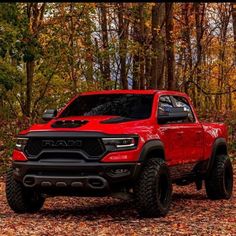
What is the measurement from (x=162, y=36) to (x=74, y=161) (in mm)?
15438

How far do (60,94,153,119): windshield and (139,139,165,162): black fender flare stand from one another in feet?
1.63

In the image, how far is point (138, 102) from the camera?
945cm

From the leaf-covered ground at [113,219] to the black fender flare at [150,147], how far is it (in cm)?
87

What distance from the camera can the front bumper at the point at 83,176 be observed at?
809 cm

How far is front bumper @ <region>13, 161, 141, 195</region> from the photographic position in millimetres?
8086

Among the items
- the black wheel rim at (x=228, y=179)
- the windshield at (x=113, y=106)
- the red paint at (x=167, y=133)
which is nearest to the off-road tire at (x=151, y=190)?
the red paint at (x=167, y=133)

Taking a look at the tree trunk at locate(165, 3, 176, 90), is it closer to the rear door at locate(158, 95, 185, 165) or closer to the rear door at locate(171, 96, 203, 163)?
the rear door at locate(171, 96, 203, 163)

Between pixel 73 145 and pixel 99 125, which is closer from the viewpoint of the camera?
pixel 73 145

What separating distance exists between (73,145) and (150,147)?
1075 mm

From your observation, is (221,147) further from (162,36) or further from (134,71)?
(134,71)

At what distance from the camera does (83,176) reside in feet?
26.6

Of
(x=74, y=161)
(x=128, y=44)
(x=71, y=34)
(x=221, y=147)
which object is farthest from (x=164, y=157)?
(x=128, y=44)

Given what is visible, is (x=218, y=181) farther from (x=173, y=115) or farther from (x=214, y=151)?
(x=173, y=115)

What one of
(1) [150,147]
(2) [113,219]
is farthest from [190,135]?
(2) [113,219]
